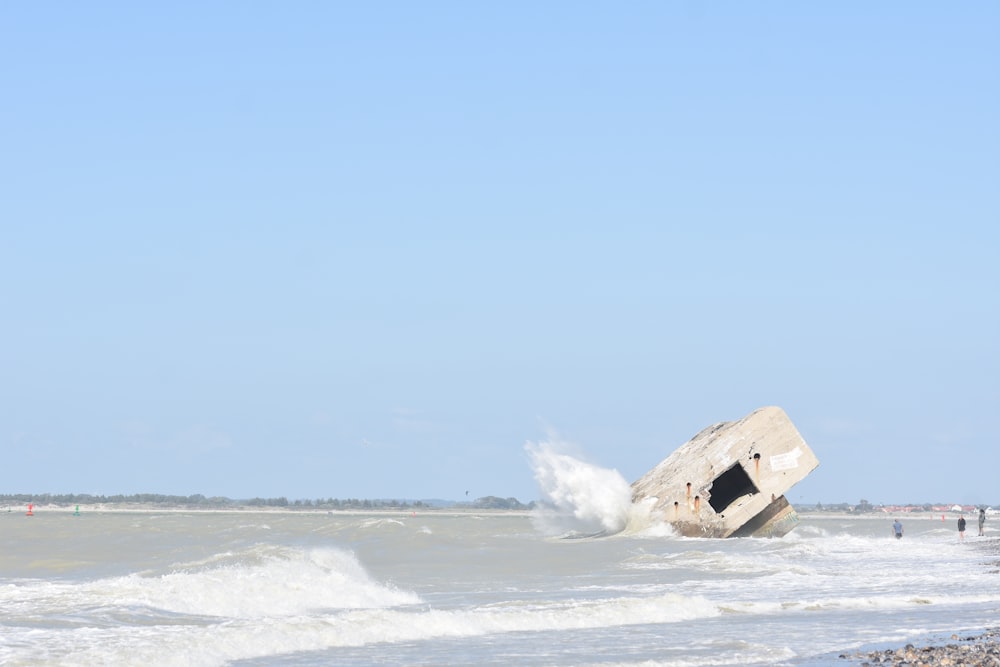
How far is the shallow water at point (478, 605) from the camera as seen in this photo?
11789 mm

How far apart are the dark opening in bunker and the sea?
487 cm

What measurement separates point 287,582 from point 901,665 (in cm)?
899

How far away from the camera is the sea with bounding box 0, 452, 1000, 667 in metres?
11.8

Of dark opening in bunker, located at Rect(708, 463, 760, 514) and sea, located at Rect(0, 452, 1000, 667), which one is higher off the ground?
dark opening in bunker, located at Rect(708, 463, 760, 514)

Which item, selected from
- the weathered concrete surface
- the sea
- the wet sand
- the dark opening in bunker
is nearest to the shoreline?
the wet sand

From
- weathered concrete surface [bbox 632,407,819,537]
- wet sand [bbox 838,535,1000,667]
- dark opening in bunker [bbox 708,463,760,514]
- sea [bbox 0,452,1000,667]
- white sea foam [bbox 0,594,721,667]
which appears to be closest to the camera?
wet sand [bbox 838,535,1000,667]

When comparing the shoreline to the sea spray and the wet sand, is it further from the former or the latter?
the sea spray

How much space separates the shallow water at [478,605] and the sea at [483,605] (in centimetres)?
4

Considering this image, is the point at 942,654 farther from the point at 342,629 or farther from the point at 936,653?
the point at 342,629

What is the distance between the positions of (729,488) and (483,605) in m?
18.4

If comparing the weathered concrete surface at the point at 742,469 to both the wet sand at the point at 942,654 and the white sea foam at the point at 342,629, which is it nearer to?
the white sea foam at the point at 342,629

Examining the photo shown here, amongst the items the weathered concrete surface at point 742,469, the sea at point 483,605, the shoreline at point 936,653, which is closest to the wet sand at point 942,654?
the shoreline at point 936,653

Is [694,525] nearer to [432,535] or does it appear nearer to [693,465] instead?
Result: [693,465]

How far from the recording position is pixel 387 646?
1247 centimetres
